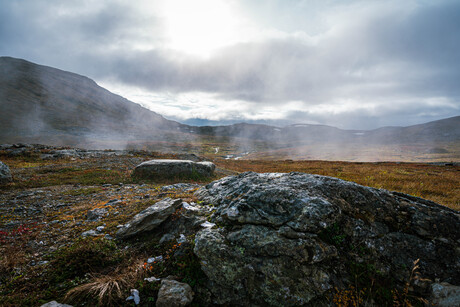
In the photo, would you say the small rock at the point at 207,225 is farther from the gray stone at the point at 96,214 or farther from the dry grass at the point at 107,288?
the gray stone at the point at 96,214

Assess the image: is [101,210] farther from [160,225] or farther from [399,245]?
[399,245]

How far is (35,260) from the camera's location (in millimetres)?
5605

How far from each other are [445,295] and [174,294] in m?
6.72

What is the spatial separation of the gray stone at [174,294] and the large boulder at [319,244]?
654 mm

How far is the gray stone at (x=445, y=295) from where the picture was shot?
13.9 feet

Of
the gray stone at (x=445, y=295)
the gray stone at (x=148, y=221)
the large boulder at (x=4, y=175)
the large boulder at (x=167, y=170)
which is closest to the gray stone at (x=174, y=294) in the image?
the gray stone at (x=148, y=221)

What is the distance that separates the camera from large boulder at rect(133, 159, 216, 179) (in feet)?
63.0

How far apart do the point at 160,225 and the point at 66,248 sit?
304 cm

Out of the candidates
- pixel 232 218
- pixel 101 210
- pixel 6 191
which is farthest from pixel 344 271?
pixel 6 191

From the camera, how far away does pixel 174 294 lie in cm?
445

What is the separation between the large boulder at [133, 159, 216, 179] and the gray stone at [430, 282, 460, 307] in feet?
61.3

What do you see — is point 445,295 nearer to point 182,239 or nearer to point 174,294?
point 174,294

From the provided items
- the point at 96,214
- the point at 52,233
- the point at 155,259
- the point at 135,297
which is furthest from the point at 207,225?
the point at 52,233

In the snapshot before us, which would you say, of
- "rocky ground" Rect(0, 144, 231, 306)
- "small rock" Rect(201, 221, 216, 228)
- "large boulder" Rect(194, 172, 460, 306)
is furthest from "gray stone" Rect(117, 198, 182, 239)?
"large boulder" Rect(194, 172, 460, 306)
